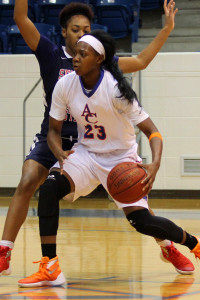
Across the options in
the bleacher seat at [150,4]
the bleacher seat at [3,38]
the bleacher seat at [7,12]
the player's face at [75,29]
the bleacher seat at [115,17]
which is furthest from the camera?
the bleacher seat at [150,4]

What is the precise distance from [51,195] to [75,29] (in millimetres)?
1142

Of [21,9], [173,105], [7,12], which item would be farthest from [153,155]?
[7,12]

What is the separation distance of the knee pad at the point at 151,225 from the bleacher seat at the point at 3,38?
709 centimetres

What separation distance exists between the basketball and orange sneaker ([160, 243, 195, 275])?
71cm

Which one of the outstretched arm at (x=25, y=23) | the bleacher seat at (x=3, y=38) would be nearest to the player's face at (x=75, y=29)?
the outstretched arm at (x=25, y=23)

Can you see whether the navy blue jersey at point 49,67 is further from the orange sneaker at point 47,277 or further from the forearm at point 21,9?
the orange sneaker at point 47,277

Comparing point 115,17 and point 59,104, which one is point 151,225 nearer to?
point 59,104

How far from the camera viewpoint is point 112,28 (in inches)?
430

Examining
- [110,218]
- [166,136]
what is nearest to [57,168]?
[110,218]

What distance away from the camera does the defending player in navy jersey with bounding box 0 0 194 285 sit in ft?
13.4

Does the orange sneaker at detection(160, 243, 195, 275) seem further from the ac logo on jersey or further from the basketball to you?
the ac logo on jersey

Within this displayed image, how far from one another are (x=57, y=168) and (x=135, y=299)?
37.8 inches

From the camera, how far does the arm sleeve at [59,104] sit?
3.98m

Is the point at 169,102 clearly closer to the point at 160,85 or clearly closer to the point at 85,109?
the point at 160,85
